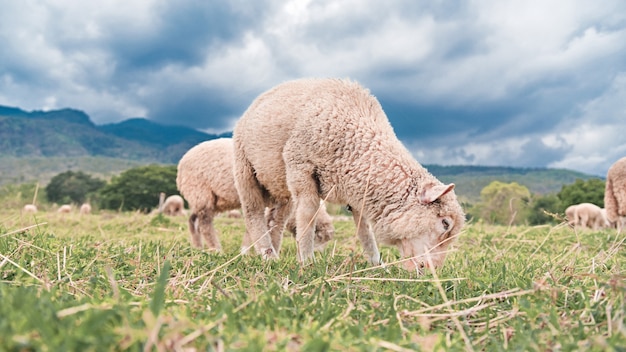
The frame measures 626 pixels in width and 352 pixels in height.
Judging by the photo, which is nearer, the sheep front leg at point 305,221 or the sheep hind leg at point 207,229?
the sheep front leg at point 305,221

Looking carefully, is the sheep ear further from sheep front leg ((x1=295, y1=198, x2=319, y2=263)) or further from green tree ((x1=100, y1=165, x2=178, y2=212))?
green tree ((x1=100, y1=165, x2=178, y2=212))

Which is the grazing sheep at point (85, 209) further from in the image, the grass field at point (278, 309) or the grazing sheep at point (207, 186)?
the grass field at point (278, 309)

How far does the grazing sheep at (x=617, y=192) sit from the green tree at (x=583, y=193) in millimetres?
37934

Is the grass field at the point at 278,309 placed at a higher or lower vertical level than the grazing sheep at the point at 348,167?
lower

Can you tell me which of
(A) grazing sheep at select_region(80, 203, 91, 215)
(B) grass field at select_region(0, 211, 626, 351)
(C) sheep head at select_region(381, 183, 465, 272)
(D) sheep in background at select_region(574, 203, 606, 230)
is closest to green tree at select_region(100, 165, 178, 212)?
(A) grazing sheep at select_region(80, 203, 91, 215)

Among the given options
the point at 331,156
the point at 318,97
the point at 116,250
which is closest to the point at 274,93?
the point at 318,97

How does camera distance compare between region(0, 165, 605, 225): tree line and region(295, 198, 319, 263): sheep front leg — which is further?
region(0, 165, 605, 225): tree line

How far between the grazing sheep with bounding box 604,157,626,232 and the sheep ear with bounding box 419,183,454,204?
35.6 ft

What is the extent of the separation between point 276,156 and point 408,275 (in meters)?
2.25

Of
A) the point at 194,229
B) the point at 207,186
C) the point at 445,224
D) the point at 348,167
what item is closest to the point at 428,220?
the point at 445,224

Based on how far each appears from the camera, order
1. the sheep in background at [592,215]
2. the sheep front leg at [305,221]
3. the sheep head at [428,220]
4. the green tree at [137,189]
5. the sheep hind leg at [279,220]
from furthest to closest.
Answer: the green tree at [137,189] < the sheep in background at [592,215] < the sheep hind leg at [279,220] < the sheep front leg at [305,221] < the sheep head at [428,220]

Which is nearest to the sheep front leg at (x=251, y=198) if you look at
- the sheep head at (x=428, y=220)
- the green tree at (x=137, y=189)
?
the sheep head at (x=428, y=220)

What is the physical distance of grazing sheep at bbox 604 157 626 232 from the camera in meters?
12.9

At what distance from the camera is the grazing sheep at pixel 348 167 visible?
4.52 meters
